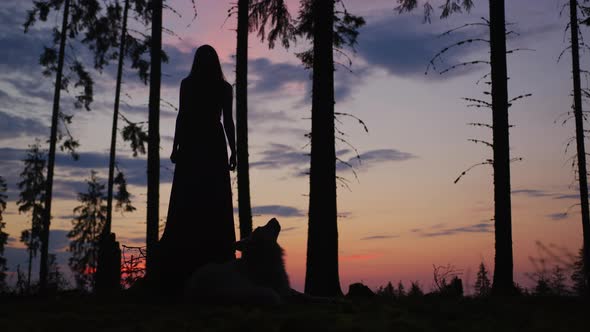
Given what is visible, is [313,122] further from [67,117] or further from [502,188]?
[67,117]

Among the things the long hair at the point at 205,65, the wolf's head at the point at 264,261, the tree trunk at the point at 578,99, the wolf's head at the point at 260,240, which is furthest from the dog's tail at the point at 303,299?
the tree trunk at the point at 578,99

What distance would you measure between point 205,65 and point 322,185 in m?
4.23

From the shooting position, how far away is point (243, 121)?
1419 centimetres

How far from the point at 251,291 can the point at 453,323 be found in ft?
8.46

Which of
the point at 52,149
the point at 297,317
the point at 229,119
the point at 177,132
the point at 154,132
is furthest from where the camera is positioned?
the point at 52,149

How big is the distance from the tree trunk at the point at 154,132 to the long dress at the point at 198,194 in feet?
23.4

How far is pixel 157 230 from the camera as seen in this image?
16.1 m

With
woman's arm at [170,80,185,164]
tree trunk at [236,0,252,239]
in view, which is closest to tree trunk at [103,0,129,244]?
tree trunk at [236,0,252,239]

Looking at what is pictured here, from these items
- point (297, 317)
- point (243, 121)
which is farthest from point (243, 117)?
point (297, 317)

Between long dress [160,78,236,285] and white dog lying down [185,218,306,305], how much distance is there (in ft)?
2.99

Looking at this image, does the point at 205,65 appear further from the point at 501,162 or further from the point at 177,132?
the point at 501,162

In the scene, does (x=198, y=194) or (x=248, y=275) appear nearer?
(x=248, y=275)

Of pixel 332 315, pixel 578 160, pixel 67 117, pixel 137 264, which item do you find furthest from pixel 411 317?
pixel 67 117

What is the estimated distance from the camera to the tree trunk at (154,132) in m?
15.6
